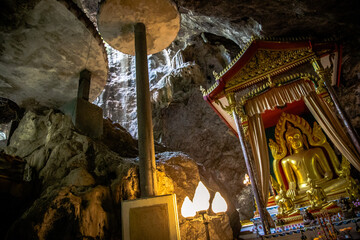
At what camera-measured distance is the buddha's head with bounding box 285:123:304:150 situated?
6133 millimetres

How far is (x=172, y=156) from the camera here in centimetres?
501

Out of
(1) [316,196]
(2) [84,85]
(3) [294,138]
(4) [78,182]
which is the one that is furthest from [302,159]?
(2) [84,85]

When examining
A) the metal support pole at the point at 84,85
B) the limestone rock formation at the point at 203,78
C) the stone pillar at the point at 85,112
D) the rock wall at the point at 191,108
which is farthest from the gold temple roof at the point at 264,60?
the rock wall at the point at 191,108

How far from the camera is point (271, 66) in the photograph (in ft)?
17.7

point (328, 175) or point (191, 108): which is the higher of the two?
point (191, 108)

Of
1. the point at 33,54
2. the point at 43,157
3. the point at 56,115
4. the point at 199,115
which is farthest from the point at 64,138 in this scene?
the point at 199,115

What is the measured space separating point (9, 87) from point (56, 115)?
5.82 ft

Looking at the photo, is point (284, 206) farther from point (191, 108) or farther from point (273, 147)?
point (191, 108)

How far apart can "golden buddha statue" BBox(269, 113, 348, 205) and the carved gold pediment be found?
1903 millimetres

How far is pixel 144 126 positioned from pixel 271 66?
3.87 meters

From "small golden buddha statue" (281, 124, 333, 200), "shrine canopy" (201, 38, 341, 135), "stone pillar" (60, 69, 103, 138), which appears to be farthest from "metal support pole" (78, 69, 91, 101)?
"small golden buddha statue" (281, 124, 333, 200)

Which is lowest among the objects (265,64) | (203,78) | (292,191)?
(292,191)

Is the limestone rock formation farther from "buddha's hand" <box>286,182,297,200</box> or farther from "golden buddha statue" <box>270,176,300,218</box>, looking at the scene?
"golden buddha statue" <box>270,176,300,218</box>

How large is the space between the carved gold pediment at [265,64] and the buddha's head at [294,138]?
207cm
